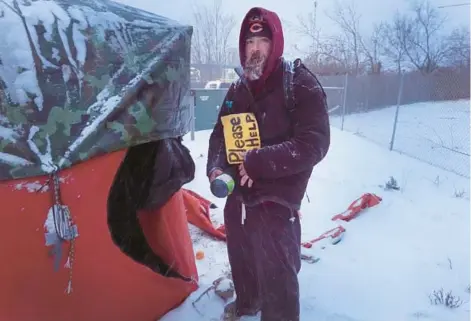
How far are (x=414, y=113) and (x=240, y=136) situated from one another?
1603 centimetres

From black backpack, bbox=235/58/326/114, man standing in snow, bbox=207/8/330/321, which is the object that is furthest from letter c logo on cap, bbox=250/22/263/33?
black backpack, bbox=235/58/326/114

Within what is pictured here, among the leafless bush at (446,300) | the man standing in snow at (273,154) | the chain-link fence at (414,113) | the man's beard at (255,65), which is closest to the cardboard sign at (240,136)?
the man standing in snow at (273,154)

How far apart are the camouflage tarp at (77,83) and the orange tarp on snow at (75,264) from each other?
0.11m

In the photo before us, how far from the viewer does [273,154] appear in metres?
1.67

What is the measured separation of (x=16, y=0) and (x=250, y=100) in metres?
1.13

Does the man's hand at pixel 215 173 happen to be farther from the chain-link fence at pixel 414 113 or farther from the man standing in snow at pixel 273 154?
the chain-link fence at pixel 414 113

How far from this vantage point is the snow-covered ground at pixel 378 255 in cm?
231

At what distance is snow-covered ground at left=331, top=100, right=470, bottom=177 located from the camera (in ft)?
26.9

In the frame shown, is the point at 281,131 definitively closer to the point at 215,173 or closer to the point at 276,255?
the point at 215,173

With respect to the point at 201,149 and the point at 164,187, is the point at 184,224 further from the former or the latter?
the point at 201,149

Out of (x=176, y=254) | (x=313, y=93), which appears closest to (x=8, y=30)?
(x=313, y=93)

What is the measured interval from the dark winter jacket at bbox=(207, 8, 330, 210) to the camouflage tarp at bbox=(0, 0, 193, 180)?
45 cm

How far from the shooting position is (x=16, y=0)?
159cm

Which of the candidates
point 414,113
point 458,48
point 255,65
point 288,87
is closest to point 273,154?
point 288,87
